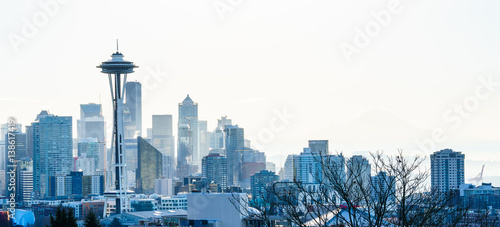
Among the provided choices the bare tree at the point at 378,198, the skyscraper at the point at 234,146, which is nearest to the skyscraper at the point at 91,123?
the skyscraper at the point at 234,146

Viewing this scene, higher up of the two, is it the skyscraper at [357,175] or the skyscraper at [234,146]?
the skyscraper at [234,146]

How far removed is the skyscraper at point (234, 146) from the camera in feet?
490

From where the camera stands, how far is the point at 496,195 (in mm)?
75688

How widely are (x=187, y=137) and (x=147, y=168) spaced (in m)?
31.5

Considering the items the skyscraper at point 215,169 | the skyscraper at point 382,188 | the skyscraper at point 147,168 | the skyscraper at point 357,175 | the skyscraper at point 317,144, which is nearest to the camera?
the skyscraper at point 382,188

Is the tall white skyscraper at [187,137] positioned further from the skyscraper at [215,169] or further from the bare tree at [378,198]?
the bare tree at [378,198]

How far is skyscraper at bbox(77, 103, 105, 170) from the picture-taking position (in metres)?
177

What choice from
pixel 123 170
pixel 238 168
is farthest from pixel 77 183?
pixel 123 170

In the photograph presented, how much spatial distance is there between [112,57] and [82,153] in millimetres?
80892

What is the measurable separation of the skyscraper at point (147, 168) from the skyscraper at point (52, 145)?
1284 cm

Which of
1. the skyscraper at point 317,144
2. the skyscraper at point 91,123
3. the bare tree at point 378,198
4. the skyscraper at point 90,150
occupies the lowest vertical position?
the bare tree at point 378,198

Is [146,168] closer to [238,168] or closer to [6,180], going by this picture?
[238,168]

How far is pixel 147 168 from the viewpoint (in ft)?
506

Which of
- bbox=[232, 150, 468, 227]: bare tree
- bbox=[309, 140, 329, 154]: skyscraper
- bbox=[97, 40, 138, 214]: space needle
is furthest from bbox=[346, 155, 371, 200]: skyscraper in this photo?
bbox=[309, 140, 329, 154]: skyscraper
